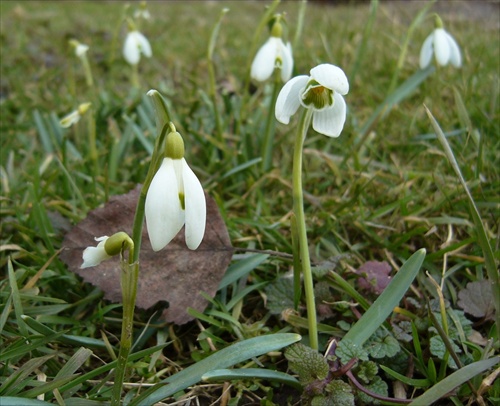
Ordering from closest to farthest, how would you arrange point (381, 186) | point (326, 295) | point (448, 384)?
1. point (448, 384)
2. point (326, 295)
3. point (381, 186)

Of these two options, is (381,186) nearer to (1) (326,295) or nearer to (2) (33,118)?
(1) (326,295)

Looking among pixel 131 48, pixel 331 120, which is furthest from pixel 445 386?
pixel 131 48

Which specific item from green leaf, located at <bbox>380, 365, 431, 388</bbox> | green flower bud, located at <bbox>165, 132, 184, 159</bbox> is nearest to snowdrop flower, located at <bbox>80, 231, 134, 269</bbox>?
green flower bud, located at <bbox>165, 132, 184, 159</bbox>

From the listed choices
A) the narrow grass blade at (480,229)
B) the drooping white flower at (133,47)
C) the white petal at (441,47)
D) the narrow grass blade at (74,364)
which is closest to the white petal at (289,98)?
the narrow grass blade at (480,229)

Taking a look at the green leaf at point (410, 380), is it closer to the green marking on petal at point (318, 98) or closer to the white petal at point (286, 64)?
the green marking on petal at point (318, 98)

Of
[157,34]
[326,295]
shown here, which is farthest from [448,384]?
[157,34]

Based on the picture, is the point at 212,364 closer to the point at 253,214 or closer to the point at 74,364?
the point at 74,364

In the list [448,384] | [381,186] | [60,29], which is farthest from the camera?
[60,29]
